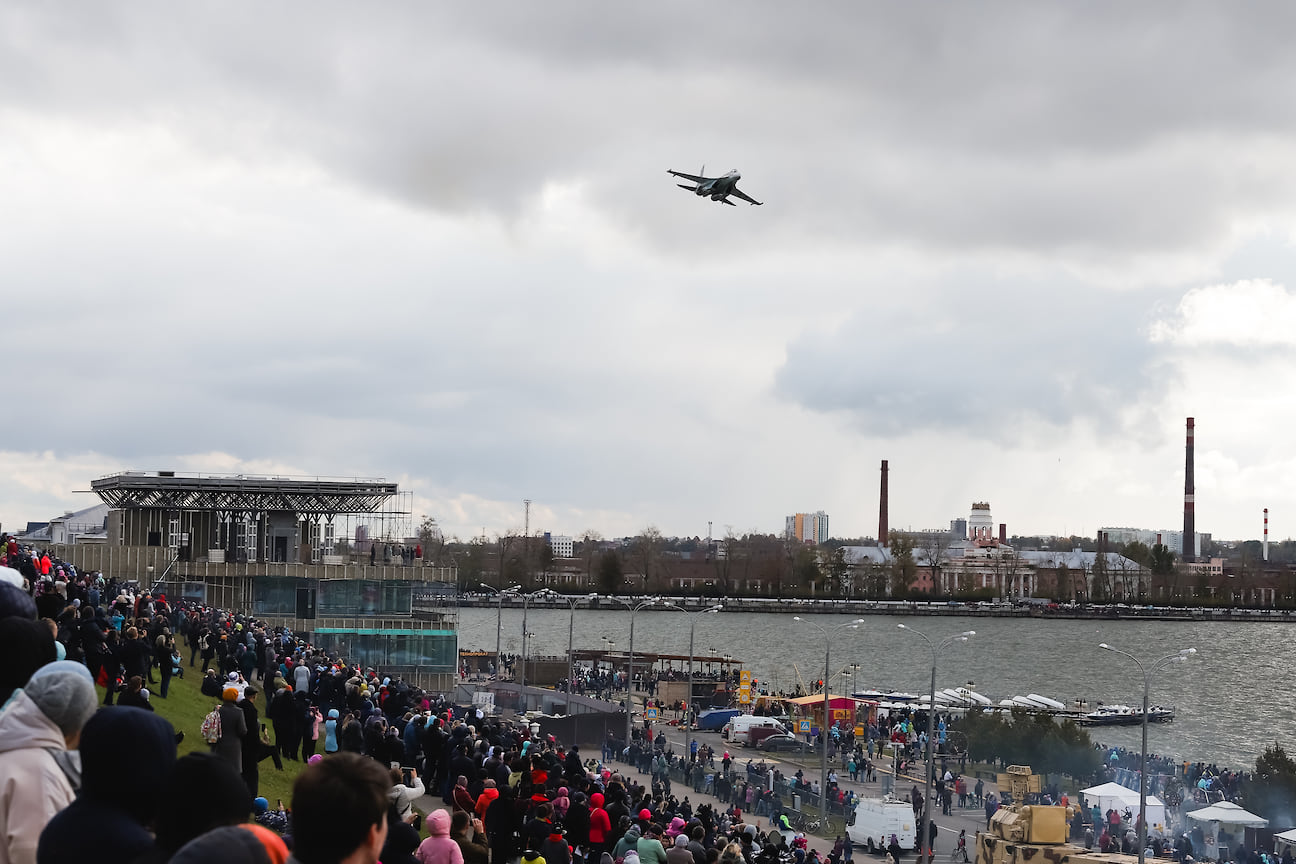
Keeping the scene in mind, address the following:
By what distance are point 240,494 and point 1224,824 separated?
53.2 m

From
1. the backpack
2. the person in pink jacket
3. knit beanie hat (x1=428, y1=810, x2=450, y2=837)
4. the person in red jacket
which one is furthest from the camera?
the person in red jacket

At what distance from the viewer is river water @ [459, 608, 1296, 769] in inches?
3720

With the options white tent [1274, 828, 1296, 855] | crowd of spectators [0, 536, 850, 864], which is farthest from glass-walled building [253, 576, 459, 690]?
white tent [1274, 828, 1296, 855]

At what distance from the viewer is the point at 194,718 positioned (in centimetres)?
2245

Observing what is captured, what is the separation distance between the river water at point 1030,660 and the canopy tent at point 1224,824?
3695cm

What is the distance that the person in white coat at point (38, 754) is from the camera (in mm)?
4953

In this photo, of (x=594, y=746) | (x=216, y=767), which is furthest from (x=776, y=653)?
(x=216, y=767)

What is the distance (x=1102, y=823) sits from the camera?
133 ft

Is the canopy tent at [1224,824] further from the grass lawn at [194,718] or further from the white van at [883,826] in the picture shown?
the grass lawn at [194,718]

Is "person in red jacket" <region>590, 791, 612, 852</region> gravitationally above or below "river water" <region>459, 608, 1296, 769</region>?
above

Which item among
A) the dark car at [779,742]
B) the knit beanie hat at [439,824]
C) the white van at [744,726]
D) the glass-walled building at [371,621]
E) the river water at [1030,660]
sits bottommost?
the river water at [1030,660]

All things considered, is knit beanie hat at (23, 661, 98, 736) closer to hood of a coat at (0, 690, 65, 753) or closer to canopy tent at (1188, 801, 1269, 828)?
hood of a coat at (0, 690, 65, 753)

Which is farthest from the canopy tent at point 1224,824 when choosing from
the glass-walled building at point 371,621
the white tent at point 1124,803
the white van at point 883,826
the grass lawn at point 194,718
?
the glass-walled building at point 371,621

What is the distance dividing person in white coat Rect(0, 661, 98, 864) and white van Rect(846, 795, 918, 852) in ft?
112
